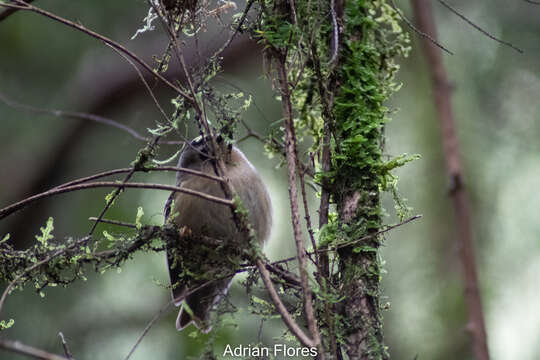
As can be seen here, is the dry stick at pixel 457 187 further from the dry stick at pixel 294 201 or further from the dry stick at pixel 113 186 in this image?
the dry stick at pixel 113 186

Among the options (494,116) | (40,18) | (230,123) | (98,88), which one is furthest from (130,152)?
(230,123)

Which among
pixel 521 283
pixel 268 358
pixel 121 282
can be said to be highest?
pixel 121 282

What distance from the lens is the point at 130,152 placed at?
26.1 ft

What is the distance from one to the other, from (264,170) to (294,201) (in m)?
4.80

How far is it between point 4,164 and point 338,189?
573 centimetres

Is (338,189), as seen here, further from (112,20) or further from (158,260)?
(112,20)

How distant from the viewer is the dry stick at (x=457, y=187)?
8.06ft

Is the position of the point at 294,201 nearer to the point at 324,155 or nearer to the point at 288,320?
the point at 288,320

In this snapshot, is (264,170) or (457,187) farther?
(264,170)

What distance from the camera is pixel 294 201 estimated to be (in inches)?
98.4

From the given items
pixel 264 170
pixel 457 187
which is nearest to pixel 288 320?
pixel 457 187

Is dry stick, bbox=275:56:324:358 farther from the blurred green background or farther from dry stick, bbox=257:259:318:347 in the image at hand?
the blurred green background

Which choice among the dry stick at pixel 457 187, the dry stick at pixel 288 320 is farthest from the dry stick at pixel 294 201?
the dry stick at pixel 457 187

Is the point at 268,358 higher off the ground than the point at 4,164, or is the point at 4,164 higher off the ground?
the point at 4,164
